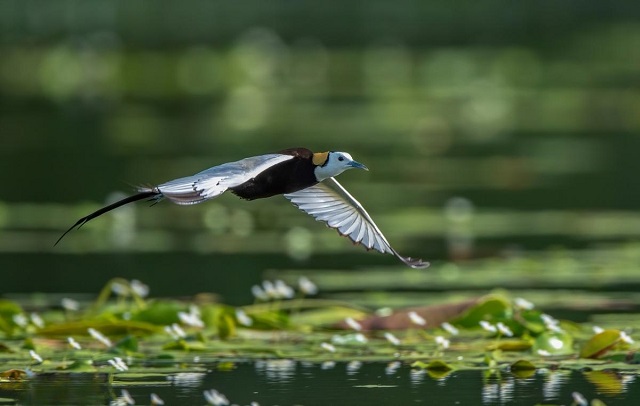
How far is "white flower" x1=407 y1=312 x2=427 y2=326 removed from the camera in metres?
8.07

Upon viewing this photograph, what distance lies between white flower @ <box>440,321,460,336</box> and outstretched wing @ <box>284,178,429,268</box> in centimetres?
81

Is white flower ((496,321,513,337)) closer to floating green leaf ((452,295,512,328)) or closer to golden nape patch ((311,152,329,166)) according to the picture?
floating green leaf ((452,295,512,328))

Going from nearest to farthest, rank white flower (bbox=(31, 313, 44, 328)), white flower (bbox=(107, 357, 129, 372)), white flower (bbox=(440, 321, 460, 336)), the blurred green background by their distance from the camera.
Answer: white flower (bbox=(107, 357, 129, 372)) → white flower (bbox=(440, 321, 460, 336)) → white flower (bbox=(31, 313, 44, 328)) → the blurred green background

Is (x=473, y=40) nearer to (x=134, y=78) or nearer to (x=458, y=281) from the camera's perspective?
(x=134, y=78)

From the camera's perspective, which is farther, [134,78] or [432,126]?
[134,78]

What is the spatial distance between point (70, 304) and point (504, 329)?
7.50 feet

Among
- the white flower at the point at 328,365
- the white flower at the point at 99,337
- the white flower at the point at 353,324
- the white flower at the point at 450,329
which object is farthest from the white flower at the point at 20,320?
the white flower at the point at 450,329

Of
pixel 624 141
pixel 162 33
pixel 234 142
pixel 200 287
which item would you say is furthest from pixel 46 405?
pixel 162 33

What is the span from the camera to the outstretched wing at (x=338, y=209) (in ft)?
23.8

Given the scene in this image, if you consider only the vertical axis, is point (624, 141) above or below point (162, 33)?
below

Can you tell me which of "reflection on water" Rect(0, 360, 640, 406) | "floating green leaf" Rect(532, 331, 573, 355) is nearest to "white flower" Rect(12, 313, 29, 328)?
"reflection on water" Rect(0, 360, 640, 406)

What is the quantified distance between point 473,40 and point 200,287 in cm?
2570

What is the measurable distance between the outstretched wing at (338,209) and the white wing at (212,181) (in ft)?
2.33

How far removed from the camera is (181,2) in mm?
48219
